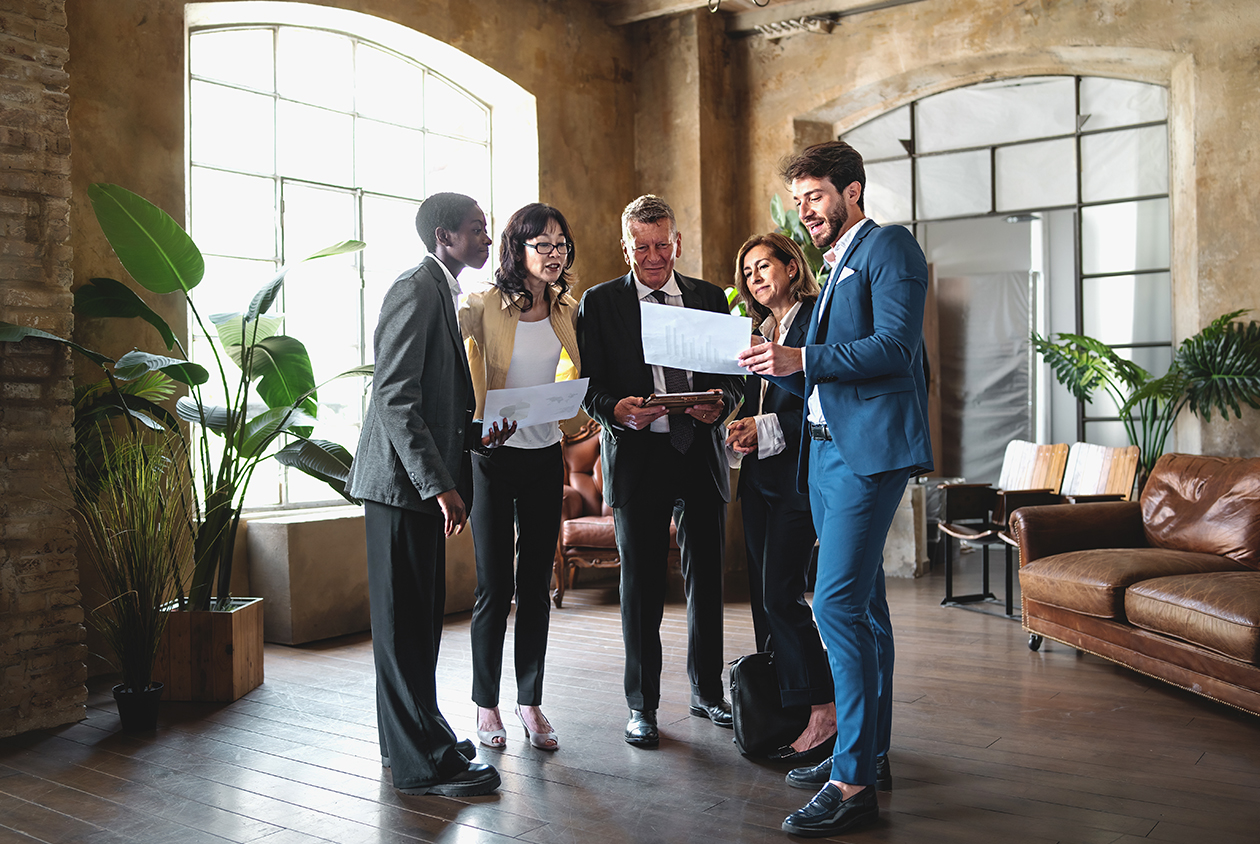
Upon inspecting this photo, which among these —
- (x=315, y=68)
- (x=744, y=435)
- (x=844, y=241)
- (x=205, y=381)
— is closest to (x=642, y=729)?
(x=744, y=435)

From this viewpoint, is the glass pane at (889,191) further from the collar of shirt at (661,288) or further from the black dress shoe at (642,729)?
the black dress shoe at (642,729)

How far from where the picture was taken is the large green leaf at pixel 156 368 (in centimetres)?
382

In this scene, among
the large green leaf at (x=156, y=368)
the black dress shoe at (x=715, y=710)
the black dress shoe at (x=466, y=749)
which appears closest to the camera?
the black dress shoe at (x=466, y=749)

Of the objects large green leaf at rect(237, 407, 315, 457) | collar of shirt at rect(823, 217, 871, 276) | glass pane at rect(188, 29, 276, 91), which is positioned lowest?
large green leaf at rect(237, 407, 315, 457)

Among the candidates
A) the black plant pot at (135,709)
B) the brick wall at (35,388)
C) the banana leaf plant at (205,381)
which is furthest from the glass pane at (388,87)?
the black plant pot at (135,709)

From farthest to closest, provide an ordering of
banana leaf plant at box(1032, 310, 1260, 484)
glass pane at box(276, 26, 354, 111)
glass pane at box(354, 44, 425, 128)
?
glass pane at box(354, 44, 425, 128) < glass pane at box(276, 26, 354, 111) < banana leaf plant at box(1032, 310, 1260, 484)

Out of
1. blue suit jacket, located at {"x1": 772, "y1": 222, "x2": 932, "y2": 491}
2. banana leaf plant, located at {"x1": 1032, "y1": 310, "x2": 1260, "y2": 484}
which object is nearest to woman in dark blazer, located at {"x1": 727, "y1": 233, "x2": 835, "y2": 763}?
blue suit jacket, located at {"x1": 772, "y1": 222, "x2": 932, "y2": 491}

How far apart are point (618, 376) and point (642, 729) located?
117cm

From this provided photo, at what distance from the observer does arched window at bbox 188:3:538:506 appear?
5.70 m

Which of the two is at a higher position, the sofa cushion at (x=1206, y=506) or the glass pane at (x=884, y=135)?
the glass pane at (x=884, y=135)

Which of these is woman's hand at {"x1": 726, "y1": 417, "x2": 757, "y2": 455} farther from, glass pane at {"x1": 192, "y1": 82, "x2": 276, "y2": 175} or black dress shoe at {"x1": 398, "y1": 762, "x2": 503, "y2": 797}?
glass pane at {"x1": 192, "y1": 82, "x2": 276, "y2": 175}

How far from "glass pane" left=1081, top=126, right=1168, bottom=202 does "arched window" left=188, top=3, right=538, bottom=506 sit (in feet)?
13.1

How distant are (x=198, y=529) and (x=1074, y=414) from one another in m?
6.11

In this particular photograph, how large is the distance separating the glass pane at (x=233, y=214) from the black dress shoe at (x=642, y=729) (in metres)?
3.81
